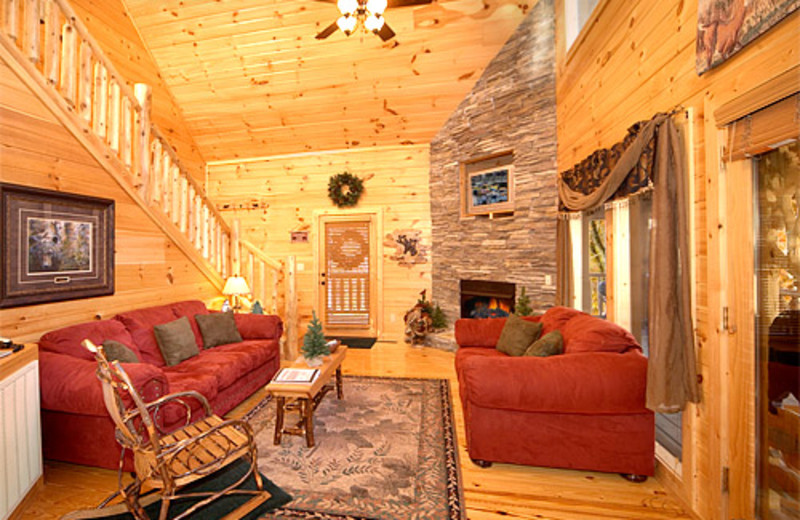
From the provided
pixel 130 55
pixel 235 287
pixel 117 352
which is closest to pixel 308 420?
pixel 117 352

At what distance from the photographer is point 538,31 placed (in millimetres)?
4152

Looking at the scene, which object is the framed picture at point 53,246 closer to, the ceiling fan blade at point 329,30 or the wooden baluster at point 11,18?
the wooden baluster at point 11,18

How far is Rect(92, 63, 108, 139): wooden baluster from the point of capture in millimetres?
3160

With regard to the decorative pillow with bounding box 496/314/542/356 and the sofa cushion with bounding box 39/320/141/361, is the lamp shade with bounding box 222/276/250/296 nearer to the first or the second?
the sofa cushion with bounding box 39/320/141/361

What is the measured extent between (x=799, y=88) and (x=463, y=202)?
3984 millimetres

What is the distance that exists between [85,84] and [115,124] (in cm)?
38

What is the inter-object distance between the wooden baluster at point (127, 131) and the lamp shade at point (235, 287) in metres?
1.59

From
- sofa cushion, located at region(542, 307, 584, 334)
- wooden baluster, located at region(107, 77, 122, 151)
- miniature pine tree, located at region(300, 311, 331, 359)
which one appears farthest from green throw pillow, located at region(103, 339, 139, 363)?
sofa cushion, located at region(542, 307, 584, 334)

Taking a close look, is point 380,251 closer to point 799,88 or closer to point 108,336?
point 108,336

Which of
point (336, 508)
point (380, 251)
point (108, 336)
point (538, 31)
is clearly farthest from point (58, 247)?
point (538, 31)

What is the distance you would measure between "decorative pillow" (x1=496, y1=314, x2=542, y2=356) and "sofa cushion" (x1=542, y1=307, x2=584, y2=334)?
0.22 feet

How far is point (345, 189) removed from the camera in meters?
5.91

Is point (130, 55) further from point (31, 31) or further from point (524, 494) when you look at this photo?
point (524, 494)

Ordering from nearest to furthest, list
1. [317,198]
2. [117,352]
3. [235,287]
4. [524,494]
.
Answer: [524,494]
[117,352]
[235,287]
[317,198]
